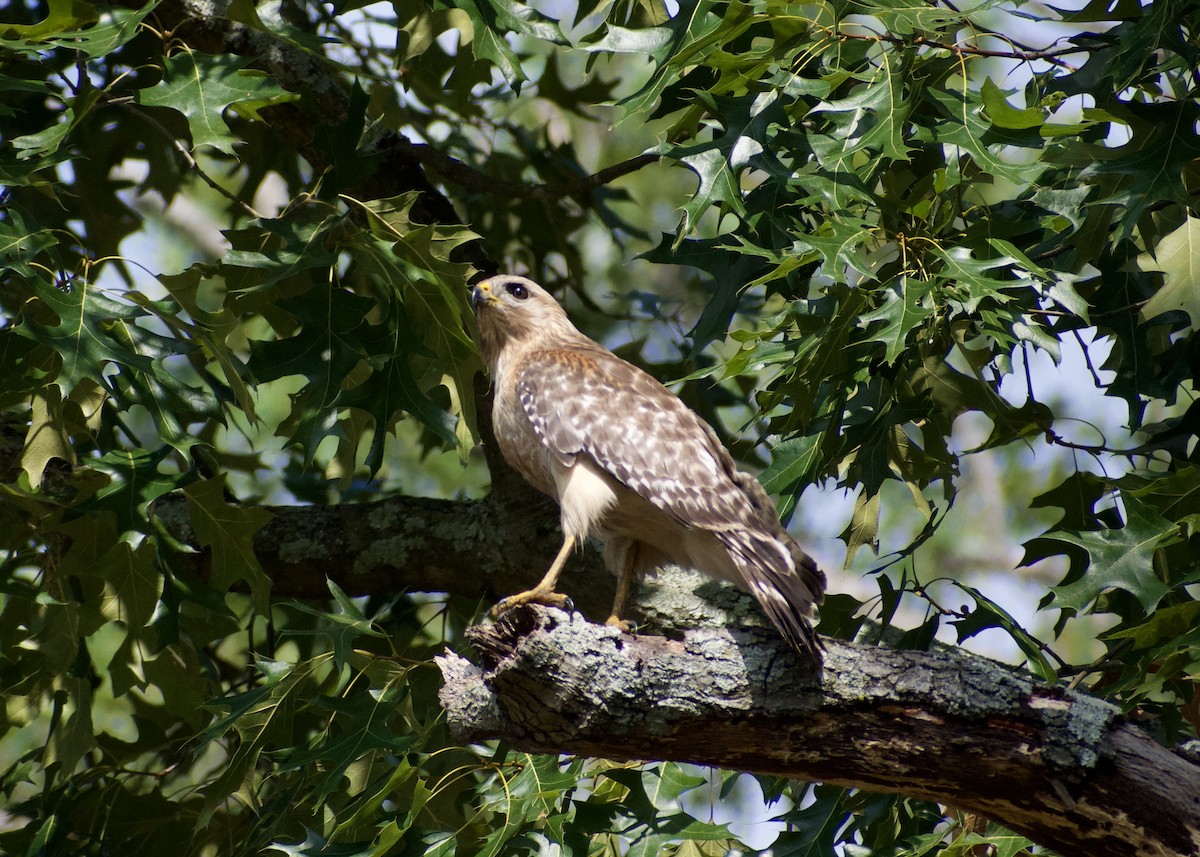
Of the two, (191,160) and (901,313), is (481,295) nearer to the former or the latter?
(191,160)

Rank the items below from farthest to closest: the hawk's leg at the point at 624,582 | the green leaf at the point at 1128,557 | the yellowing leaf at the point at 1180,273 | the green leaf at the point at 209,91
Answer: the hawk's leg at the point at 624,582 < the green leaf at the point at 209,91 < the yellowing leaf at the point at 1180,273 < the green leaf at the point at 1128,557

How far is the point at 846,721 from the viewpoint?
9.23ft

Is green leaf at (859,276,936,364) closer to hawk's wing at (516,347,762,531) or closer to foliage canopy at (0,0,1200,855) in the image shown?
foliage canopy at (0,0,1200,855)

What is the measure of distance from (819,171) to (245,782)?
8.61 feet

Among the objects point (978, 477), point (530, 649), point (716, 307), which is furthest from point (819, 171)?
point (978, 477)

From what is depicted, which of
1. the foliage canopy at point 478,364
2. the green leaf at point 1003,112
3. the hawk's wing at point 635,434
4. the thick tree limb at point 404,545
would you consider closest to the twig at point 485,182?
the foliage canopy at point 478,364

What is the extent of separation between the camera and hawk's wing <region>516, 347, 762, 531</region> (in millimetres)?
3758

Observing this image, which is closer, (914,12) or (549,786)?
(914,12)

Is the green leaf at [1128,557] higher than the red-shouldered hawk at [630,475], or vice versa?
the green leaf at [1128,557]

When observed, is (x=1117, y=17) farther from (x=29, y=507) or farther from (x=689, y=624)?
(x=29, y=507)

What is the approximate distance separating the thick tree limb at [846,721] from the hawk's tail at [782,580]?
6 centimetres

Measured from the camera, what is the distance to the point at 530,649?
278 centimetres

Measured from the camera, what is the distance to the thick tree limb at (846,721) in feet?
8.73

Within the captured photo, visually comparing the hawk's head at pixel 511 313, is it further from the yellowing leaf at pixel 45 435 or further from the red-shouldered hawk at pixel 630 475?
the yellowing leaf at pixel 45 435
